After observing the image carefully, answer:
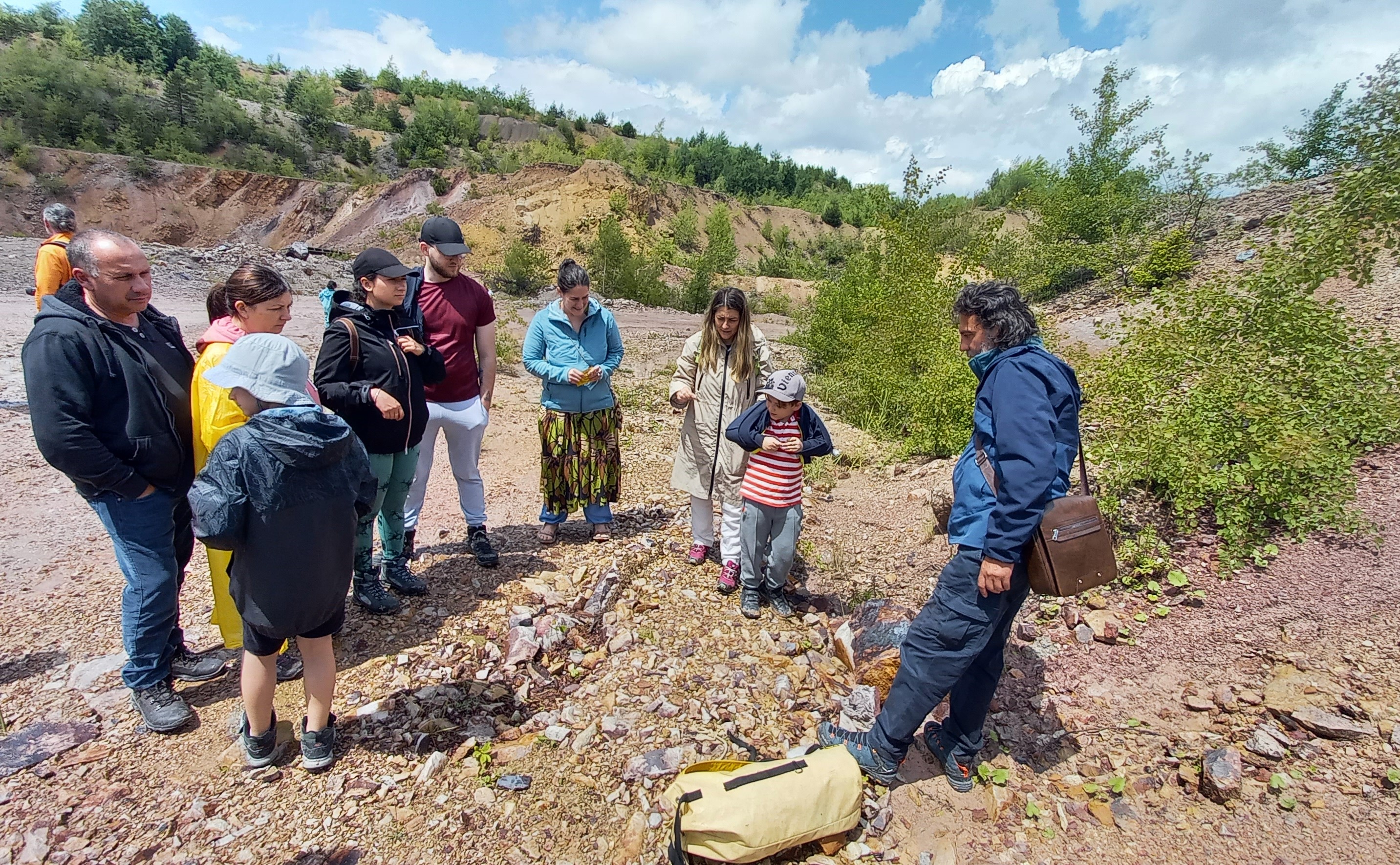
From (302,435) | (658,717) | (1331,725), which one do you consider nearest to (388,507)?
(302,435)

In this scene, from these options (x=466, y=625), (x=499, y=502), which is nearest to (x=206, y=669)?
A: (x=466, y=625)

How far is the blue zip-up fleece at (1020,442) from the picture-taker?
1.92m

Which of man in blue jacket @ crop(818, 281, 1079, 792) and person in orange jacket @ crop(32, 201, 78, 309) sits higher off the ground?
person in orange jacket @ crop(32, 201, 78, 309)

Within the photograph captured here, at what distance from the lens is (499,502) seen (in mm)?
4949

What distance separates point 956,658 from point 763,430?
1414 millimetres

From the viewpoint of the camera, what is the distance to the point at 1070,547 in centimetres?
198

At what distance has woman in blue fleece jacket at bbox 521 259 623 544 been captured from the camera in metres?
3.69

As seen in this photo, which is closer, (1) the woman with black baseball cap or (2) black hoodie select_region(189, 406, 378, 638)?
(2) black hoodie select_region(189, 406, 378, 638)

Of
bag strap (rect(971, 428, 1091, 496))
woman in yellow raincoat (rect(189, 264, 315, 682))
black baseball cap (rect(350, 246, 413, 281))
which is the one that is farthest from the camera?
black baseball cap (rect(350, 246, 413, 281))

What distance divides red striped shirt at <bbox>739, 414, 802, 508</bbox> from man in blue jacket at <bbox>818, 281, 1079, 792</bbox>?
102 centimetres

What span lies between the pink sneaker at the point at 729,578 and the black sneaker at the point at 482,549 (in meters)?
1.36

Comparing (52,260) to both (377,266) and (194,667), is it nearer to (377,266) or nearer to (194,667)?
(377,266)

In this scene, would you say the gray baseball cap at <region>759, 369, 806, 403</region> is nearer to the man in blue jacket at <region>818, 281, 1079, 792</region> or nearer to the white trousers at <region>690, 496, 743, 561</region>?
the white trousers at <region>690, 496, 743, 561</region>

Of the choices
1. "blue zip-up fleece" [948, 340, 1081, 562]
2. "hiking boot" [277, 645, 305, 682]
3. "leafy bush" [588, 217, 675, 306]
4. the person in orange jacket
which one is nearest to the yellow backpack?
"blue zip-up fleece" [948, 340, 1081, 562]
